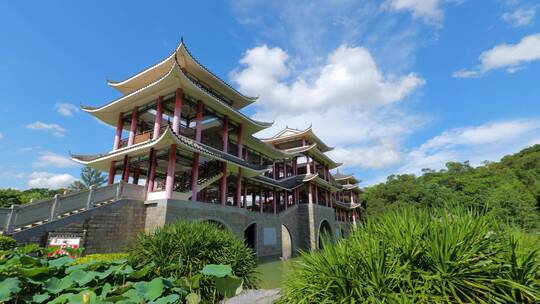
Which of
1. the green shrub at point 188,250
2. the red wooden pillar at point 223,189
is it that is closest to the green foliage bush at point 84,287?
the green shrub at point 188,250

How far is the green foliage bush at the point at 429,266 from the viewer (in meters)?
2.57

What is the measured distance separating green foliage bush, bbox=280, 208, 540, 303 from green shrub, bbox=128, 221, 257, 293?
8.27ft

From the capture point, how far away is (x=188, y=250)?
530 centimetres

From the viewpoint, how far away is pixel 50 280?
263cm

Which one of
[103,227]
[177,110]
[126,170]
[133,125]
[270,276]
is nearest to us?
[103,227]

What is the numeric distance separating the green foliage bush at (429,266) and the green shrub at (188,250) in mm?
2520

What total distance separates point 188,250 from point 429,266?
13.4 ft

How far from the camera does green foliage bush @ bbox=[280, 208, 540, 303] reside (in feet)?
8.43

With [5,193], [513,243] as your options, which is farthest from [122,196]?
[5,193]

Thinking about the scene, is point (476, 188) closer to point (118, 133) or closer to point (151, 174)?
point (151, 174)

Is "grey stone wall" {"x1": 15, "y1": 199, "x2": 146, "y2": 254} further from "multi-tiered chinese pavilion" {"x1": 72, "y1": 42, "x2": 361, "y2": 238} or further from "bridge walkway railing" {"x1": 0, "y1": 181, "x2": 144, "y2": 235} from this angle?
"multi-tiered chinese pavilion" {"x1": 72, "y1": 42, "x2": 361, "y2": 238}

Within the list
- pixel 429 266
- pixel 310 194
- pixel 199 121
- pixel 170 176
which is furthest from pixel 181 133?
pixel 429 266

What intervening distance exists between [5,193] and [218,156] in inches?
1109

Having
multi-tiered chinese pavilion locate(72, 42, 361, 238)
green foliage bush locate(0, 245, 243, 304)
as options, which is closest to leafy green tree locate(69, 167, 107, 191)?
multi-tiered chinese pavilion locate(72, 42, 361, 238)
